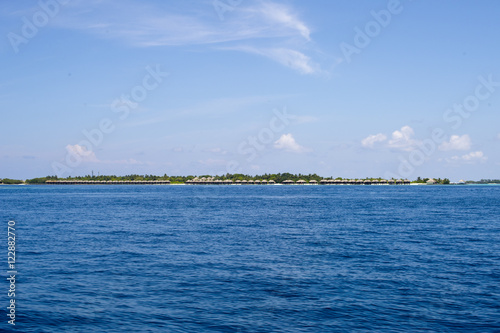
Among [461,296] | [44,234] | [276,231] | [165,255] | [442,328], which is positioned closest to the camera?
[442,328]

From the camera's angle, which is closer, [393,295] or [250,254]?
[393,295]

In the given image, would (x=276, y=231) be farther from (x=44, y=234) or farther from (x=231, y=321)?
(x=231, y=321)

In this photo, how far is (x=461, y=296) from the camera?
22.9 m

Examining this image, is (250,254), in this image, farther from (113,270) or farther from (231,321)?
(231,321)

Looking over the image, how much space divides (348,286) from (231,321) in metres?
8.85

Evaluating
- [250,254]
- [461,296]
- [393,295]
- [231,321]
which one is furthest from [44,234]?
[461,296]

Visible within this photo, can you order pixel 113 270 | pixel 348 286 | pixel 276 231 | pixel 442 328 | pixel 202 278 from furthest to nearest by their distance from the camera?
pixel 276 231 < pixel 113 270 < pixel 202 278 < pixel 348 286 < pixel 442 328

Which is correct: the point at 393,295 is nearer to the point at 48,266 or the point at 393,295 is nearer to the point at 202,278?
the point at 202,278

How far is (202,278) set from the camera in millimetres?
26750

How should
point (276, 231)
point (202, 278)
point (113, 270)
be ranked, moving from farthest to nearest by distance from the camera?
point (276, 231)
point (113, 270)
point (202, 278)

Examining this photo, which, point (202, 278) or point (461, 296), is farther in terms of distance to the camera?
point (202, 278)

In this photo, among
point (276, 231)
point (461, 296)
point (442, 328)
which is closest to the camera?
point (442, 328)

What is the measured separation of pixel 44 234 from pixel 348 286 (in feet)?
124

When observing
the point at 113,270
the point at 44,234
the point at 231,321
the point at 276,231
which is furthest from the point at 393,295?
the point at 44,234
